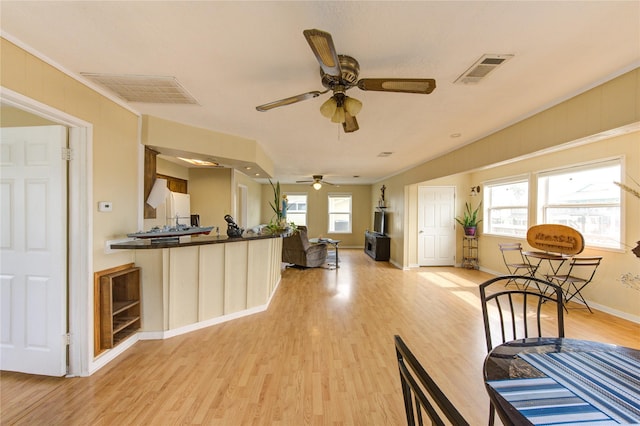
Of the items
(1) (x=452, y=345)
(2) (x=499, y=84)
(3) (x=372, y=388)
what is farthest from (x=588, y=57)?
(3) (x=372, y=388)

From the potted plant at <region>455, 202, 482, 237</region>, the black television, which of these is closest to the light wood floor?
the potted plant at <region>455, 202, 482, 237</region>

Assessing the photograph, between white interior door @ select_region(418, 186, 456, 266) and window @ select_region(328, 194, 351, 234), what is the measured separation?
3.52 m

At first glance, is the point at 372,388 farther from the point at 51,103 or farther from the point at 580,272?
the point at 580,272

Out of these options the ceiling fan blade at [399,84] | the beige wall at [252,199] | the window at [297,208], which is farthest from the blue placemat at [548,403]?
the window at [297,208]

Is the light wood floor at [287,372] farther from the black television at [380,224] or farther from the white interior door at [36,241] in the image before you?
the black television at [380,224]

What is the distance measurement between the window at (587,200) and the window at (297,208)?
681cm

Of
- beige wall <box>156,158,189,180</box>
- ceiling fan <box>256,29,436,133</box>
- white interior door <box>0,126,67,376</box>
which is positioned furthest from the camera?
beige wall <box>156,158,189,180</box>

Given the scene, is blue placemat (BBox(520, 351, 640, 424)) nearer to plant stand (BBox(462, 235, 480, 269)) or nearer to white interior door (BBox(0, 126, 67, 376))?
white interior door (BBox(0, 126, 67, 376))

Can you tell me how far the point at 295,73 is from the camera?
201cm

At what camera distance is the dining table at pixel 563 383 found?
31.9 inches

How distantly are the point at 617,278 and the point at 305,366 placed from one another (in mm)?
4431

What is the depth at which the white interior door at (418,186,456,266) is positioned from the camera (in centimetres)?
661

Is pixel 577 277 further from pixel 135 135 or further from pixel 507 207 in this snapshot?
pixel 135 135

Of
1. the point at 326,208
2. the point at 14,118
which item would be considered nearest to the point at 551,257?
the point at 14,118
